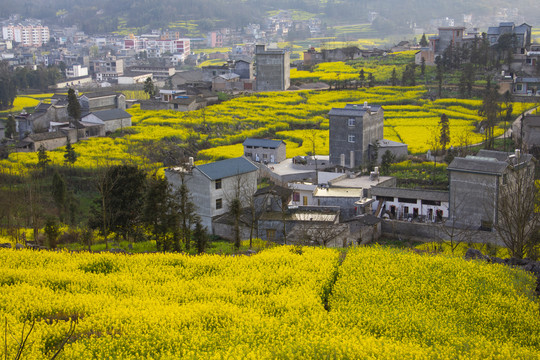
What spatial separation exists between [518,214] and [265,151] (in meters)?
19.3

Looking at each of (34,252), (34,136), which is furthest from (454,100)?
(34,252)

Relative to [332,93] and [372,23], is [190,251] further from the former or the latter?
[372,23]

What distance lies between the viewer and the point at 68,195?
1221 inches

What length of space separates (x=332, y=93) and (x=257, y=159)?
22.7 meters

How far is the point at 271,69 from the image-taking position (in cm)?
6312

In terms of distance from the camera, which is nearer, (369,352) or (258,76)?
(369,352)

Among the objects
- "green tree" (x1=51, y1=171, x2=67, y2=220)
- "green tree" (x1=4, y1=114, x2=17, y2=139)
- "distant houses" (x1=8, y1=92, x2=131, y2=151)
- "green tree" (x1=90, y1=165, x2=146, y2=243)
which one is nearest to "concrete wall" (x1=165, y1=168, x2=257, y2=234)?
"green tree" (x1=90, y1=165, x2=146, y2=243)

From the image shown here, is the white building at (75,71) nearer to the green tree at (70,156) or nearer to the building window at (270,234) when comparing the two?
the green tree at (70,156)

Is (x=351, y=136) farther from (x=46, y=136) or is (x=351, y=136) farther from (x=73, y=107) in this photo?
(x=73, y=107)

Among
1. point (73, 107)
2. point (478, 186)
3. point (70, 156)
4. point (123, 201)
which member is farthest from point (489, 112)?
point (73, 107)

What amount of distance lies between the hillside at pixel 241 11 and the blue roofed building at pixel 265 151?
9920 cm

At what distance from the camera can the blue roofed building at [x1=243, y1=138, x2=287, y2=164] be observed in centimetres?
3806

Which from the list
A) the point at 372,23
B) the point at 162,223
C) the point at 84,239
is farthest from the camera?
the point at 372,23

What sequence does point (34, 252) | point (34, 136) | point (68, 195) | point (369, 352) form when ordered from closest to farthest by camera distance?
point (369, 352) → point (34, 252) → point (68, 195) → point (34, 136)
